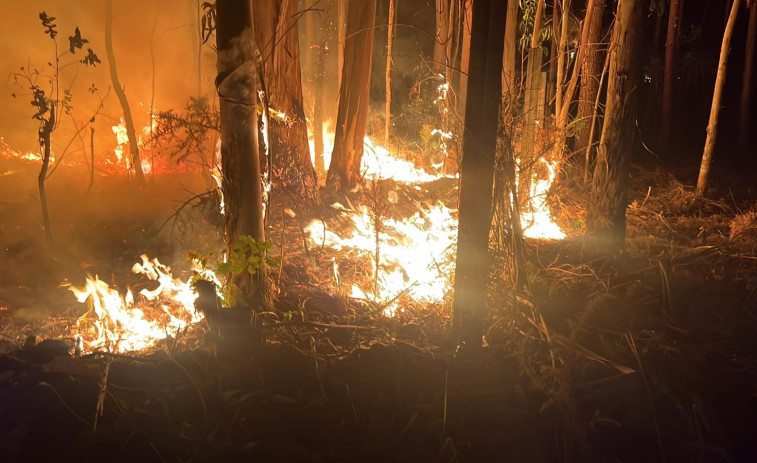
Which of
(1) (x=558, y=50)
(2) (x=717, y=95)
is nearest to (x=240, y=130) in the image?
(1) (x=558, y=50)

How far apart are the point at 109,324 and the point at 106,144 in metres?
9.95

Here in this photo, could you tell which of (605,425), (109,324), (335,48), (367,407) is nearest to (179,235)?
(109,324)

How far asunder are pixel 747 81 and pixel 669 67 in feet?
6.26

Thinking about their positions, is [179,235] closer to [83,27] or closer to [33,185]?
[33,185]

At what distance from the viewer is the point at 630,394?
13.6 feet

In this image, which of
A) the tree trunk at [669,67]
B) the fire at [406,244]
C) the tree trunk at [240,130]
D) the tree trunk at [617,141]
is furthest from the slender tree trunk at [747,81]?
the tree trunk at [240,130]

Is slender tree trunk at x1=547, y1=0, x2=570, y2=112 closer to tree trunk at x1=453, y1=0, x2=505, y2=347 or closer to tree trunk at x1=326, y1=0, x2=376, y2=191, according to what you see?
tree trunk at x1=453, y1=0, x2=505, y2=347

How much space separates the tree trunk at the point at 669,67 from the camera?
14.1 meters

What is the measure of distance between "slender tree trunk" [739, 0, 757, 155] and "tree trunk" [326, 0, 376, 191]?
34.0 feet

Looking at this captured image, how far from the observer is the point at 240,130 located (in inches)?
190

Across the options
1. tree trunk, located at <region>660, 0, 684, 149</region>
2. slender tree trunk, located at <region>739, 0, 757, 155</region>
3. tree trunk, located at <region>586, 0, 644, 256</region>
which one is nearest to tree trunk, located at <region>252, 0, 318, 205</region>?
tree trunk, located at <region>586, 0, 644, 256</region>

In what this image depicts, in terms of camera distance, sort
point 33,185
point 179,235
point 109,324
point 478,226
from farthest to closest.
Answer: point 33,185 → point 179,235 → point 109,324 → point 478,226

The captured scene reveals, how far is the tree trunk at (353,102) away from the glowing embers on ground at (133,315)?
4142mm

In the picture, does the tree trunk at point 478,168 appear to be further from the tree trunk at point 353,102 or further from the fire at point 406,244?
the tree trunk at point 353,102
